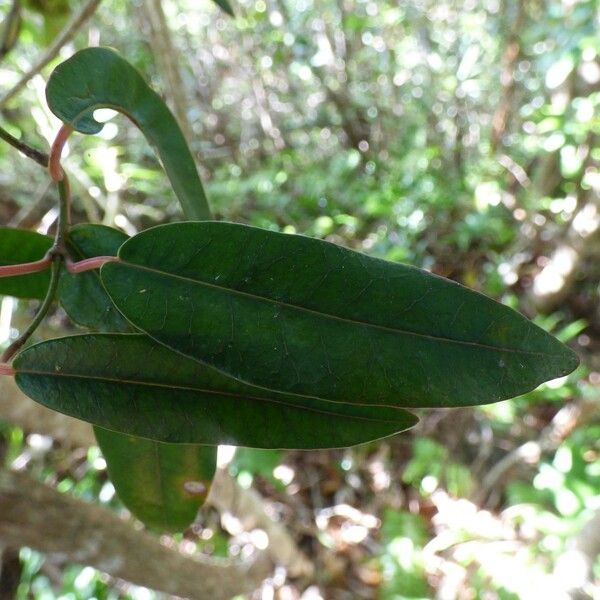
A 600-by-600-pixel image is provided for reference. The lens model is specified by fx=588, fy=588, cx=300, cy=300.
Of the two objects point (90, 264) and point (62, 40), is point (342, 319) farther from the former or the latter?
point (62, 40)

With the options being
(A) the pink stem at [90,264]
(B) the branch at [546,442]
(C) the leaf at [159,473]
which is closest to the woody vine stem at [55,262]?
(A) the pink stem at [90,264]

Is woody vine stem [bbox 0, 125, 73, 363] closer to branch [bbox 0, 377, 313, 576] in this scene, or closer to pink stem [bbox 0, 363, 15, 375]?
pink stem [bbox 0, 363, 15, 375]

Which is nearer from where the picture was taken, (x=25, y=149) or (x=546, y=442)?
(x=25, y=149)

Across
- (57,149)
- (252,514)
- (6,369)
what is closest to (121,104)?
(57,149)

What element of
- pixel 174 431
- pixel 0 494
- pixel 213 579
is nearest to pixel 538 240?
pixel 213 579

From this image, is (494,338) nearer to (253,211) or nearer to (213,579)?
(213,579)

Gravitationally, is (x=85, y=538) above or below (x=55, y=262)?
below

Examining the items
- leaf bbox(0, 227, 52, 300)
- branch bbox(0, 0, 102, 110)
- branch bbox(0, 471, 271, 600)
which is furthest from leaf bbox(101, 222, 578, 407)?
branch bbox(0, 471, 271, 600)
